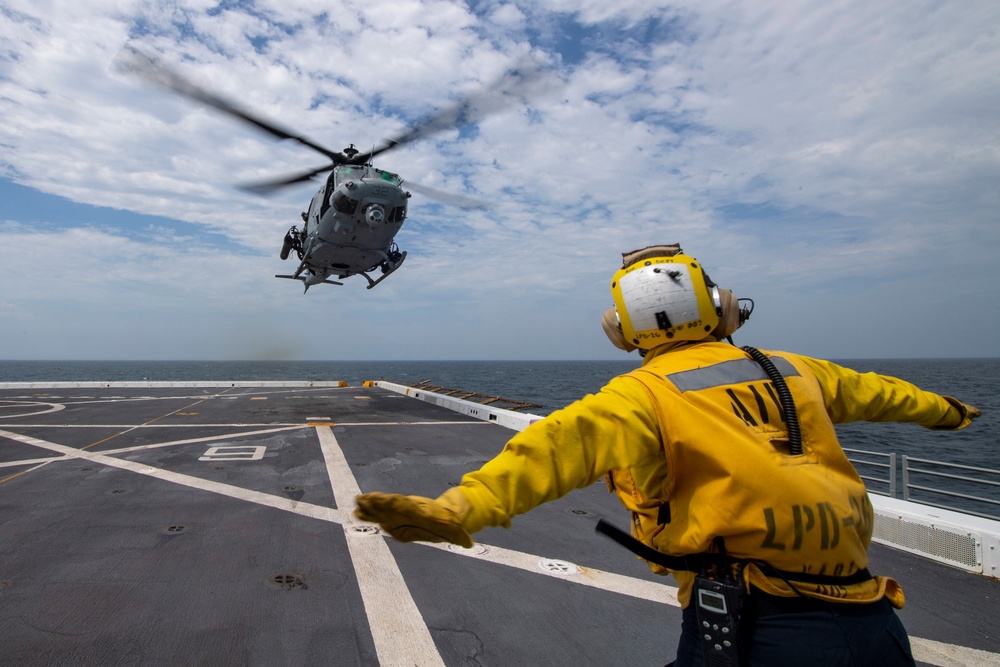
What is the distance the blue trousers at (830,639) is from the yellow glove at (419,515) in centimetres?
103

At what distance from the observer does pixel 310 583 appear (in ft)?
14.8

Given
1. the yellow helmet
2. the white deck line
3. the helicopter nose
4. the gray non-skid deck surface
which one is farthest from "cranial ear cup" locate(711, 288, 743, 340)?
the helicopter nose

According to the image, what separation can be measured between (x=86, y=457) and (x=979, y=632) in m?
12.1

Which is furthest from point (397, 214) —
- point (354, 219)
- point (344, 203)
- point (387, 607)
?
point (387, 607)

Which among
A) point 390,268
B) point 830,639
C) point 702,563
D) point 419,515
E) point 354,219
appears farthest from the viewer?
point 390,268

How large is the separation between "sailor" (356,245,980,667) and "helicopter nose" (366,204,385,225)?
1437cm

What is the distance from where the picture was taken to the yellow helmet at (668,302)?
6.73 ft

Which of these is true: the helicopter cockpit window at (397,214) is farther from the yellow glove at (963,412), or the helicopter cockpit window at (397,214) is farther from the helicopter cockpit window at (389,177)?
the yellow glove at (963,412)

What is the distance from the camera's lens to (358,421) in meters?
14.9

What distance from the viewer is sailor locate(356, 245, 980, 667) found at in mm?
1593

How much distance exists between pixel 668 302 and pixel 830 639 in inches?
47.0

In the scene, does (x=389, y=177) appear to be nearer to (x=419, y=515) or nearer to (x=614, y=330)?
(x=614, y=330)

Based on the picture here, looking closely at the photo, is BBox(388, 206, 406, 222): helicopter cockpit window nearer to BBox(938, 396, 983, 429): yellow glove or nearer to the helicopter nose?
the helicopter nose

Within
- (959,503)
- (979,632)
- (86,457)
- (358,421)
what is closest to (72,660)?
(979,632)
